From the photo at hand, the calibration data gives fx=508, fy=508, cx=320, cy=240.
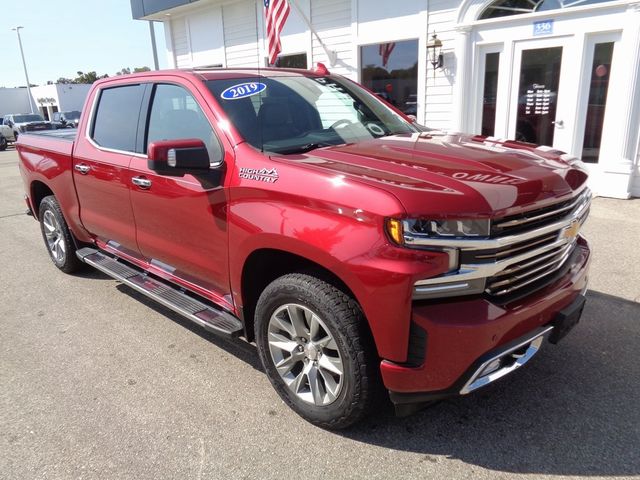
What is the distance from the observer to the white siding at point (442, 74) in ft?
29.5

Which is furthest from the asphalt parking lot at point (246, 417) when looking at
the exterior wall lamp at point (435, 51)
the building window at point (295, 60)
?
the building window at point (295, 60)

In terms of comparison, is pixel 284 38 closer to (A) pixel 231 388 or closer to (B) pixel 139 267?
(B) pixel 139 267

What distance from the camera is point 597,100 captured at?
786cm

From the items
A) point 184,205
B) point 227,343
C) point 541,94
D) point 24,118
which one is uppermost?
point 541,94

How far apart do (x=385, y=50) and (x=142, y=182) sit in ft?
26.2

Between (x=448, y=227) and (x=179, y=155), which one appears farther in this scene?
(x=179, y=155)

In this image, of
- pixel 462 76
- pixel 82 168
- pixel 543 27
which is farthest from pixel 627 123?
pixel 82 168

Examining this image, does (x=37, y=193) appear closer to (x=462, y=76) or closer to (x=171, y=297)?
(x=171, y=297)

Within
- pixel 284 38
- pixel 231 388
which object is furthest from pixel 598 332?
pixel 284 38

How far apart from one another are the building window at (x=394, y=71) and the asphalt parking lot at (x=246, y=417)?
6.83 metres

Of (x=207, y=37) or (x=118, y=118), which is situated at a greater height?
(x=207, y=37)

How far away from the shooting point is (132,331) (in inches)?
159

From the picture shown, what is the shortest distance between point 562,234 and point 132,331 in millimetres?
3180

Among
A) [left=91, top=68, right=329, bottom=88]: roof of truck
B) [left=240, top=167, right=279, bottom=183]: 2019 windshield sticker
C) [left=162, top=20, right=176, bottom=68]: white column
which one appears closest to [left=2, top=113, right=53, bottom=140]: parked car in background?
[left=162, top=20, right=176, bottom=68]: white column
